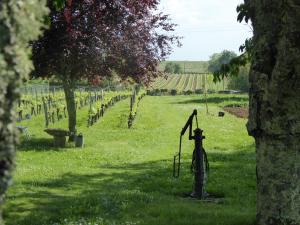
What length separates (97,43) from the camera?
21109 mm

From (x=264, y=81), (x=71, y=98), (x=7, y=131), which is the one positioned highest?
(x=264, y=81)

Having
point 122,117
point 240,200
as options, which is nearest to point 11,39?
point 240,200

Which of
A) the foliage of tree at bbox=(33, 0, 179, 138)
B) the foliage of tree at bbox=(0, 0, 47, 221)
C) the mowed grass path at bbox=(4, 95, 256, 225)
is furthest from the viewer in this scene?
the foliage of tree at bbox=(33, 0, 179, 138)

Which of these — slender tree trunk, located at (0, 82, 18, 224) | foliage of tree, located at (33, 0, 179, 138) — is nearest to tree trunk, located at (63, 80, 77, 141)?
foliage of tree, located at (33, 0, 179, 138)

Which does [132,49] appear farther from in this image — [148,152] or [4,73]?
[4,73]

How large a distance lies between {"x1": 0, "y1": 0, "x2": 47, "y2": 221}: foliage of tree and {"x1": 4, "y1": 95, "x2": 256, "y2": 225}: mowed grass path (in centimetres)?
705

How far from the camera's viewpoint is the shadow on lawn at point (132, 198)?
375 inches

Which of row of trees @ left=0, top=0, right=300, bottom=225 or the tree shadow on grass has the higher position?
row of trees @ left=0, top=0, right=300, bottom=225

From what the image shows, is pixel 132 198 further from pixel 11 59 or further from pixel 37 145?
pixel 37 145

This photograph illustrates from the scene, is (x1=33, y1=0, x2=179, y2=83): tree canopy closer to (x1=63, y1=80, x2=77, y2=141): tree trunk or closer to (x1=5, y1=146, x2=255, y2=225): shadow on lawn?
(x1=63, y1=80, x2=77, y2=141): tree trunk

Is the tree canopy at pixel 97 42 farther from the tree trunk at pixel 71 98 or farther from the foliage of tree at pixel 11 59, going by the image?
the foliage of tree at pixel 11 59

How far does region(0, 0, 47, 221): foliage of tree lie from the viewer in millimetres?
1944

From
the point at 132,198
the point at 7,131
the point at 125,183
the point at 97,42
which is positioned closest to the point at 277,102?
the point at 7,131

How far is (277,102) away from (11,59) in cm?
501
